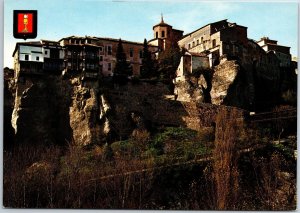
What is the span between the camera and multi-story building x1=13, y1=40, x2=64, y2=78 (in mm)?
16531

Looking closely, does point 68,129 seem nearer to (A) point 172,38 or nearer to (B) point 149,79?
(B) point 149,79

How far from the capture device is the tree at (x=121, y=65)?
65.7 feet

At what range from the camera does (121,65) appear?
2047 cm

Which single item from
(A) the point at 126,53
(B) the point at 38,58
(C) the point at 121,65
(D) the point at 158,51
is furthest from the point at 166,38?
(B) the point at 38,58

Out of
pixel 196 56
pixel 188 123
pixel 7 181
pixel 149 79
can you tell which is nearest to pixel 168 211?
pixel 7 181

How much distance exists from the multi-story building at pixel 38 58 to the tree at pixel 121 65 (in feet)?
7.38

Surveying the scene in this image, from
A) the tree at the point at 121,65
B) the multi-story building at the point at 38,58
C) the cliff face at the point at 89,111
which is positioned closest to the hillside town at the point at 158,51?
the multi-story building at the point at 38,58

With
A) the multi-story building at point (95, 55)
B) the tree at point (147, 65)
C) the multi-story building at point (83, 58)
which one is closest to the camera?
the multi-story building at point (95, 55)

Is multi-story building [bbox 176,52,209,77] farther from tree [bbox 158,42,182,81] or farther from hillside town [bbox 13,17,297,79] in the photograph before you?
tree [bbox 158,42,182,81]

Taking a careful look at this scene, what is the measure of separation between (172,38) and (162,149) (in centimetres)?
824

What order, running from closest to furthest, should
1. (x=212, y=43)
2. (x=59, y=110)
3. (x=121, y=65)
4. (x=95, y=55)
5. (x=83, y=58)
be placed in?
(x=59, y=110), (x=83, y=58), (x=95, y=55), (x=121, y=65), (x=212, y=43)

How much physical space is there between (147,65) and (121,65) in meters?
1.12

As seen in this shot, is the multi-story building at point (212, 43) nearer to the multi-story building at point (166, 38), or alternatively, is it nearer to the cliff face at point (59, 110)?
the multi-story building at point (166, 38)

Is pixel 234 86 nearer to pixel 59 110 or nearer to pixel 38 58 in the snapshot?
pixel 59 110
